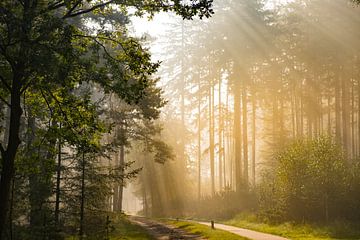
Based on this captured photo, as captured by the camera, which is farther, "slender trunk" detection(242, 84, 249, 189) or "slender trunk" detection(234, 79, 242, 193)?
"slender trunk" detection(242, 84, 249, 189)

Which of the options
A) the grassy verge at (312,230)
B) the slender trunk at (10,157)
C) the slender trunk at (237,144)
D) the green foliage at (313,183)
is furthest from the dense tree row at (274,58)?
the slender trunk at (10,157)

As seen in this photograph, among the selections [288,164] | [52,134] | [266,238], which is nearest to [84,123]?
[52,134]

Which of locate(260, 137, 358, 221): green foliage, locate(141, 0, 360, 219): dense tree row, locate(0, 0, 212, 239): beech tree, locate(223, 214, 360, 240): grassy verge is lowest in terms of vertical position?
locate(223, 214, 360, 240): grassy verge

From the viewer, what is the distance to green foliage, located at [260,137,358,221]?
76.1 ft

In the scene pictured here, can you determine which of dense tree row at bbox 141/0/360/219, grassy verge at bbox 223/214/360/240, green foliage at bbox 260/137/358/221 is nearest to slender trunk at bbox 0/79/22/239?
grassy verge at bbox 223/214/360/240

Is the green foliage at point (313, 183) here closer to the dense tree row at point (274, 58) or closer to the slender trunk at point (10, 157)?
the dense tree row at point (274, 58)

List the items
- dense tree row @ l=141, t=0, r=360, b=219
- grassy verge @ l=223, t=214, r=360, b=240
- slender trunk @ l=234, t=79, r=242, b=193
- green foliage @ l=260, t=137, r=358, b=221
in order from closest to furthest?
grassy verge @ l=223, t=214, r=360, b=240 < green foliage @ l=260, t=137, r=358, b=221 < dense tree row @ l=141, t=0, r=360, b=219 < slender trunk @ l=234, t=79, r=242, b=193

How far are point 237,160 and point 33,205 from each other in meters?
23.8

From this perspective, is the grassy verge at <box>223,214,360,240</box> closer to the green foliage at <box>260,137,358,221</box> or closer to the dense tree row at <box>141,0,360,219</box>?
the green foliage at <box>260,137,358,221</box>

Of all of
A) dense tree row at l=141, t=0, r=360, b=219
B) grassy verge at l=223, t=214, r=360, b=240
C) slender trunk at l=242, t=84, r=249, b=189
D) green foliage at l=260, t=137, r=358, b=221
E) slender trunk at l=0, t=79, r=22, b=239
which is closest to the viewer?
slender trunk at l=0, t=79, r=22, b=239

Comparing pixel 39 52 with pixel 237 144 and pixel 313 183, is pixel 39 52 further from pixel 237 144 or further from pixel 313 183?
pixel 237 144

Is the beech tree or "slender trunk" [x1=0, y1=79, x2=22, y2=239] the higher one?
the beech tree

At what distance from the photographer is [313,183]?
2375 cm

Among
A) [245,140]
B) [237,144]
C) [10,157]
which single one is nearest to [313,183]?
[237,144]
